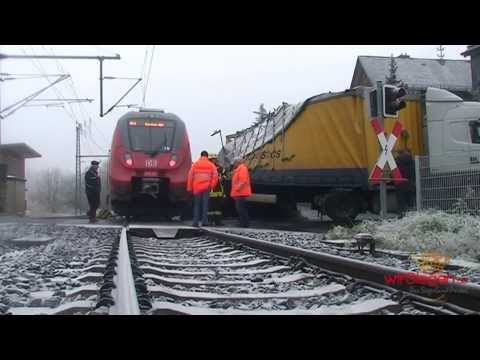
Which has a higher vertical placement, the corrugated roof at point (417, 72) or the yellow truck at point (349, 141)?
the corrugated roof at point (417, 72)

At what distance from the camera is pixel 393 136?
8.77m

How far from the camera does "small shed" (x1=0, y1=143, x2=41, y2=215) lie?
1642cm

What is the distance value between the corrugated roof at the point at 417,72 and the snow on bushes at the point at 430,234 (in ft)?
37.5

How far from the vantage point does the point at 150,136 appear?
50.3 feet

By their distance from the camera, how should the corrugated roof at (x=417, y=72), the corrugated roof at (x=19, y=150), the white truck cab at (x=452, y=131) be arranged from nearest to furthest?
1. the white truck cab at (x=452, y=131)
2. the corrugated roof at (x=19, y=150)
3. the corrugated roof at (x=417, y=72)

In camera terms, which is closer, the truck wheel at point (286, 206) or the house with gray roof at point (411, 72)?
the truck wheel at point (286, 206)

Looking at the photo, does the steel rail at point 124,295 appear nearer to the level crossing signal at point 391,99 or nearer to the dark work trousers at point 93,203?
the level crossing signal at point 391,99

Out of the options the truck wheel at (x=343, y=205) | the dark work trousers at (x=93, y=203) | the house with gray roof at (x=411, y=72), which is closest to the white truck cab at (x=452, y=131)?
the truck wheel at (x=343, y=205)

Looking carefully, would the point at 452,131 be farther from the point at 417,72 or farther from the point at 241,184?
the point at 417,72

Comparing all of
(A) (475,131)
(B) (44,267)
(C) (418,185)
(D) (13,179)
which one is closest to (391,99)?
(C) (418,185)

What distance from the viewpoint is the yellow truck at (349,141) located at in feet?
41.5

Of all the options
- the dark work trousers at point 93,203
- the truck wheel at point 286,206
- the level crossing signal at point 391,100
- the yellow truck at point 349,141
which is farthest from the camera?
the truck wheel at point 286,206

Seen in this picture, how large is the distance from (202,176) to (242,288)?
8301 millimetres

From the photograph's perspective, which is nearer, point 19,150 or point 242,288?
point 242,288
